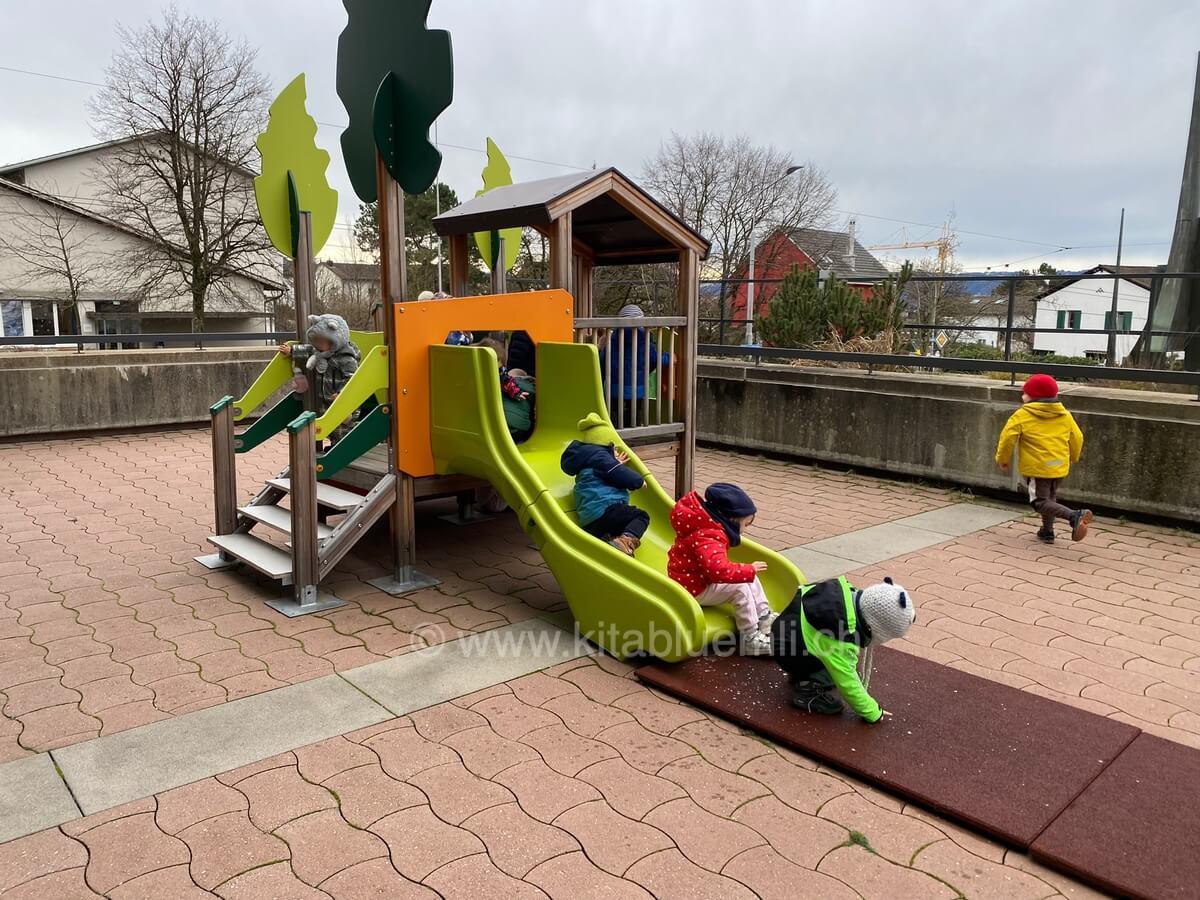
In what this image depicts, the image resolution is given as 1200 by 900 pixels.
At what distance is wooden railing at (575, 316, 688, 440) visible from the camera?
19.5 feet

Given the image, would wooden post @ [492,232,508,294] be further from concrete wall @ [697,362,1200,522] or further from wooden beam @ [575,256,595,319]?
concrete wall @ [697,362,1200,522]

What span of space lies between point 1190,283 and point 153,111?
23.4m

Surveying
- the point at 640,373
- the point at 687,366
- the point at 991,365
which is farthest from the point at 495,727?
the point at 991,365

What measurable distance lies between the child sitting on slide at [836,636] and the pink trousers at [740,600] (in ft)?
1.64

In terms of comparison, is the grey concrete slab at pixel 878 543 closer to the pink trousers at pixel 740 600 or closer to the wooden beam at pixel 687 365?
the wooden beam at pixel 687 365

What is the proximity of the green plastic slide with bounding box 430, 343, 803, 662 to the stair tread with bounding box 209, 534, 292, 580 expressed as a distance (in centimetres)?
106

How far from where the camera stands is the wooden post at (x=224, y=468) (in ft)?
18.4

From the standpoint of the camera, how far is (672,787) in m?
3.02

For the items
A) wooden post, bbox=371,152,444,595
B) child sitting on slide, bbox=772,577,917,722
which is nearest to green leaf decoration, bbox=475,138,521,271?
wooden post, bbox=371,152,444,595

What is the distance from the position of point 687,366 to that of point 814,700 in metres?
3.21

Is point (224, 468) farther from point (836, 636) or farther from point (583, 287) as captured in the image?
point (836, 636)

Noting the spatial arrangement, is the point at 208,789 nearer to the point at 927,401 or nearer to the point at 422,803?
the point at 422,803

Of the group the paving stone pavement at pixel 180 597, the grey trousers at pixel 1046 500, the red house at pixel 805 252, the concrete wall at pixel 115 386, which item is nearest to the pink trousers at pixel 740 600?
the paving stone pavement at pixel 180 597

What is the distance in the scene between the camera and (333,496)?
217 inches
